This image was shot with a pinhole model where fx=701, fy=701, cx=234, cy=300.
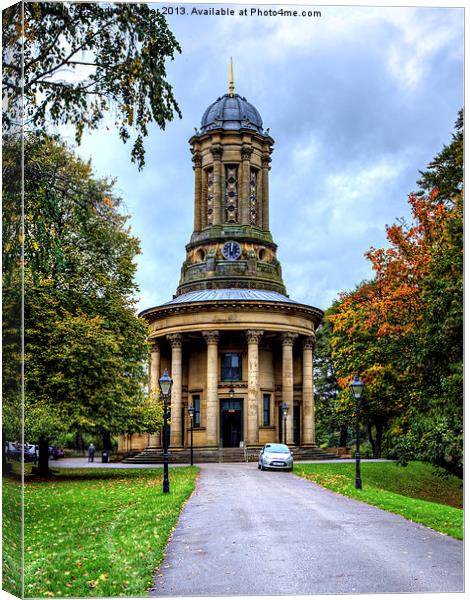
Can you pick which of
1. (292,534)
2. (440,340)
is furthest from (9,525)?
(440,340)

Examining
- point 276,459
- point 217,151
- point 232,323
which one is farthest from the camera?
point 217,151

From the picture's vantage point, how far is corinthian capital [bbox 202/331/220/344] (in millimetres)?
48438

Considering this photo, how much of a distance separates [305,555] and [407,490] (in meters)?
16.7

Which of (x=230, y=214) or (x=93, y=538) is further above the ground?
(x=230, y=214)

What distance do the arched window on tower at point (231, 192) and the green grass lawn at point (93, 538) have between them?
35603mm

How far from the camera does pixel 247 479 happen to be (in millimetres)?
27172

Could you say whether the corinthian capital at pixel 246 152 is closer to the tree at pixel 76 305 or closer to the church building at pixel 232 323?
the church building at pixel 232 323

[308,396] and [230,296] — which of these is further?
[308,396]

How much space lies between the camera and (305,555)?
9883 millimetres

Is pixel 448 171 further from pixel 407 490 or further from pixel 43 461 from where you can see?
pixel 43 461

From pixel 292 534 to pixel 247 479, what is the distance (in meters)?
15.7

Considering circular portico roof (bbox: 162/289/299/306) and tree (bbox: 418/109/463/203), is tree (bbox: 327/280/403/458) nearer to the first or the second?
tree (bbox: 418/109/463/203)

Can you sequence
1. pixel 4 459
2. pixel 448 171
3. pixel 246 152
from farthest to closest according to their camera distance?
pixel 246 152
pixel 448 171
pixel 4 459

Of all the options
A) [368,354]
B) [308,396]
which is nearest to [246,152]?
[308,396]
